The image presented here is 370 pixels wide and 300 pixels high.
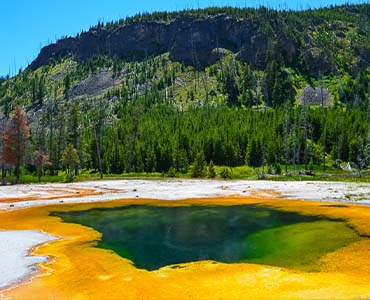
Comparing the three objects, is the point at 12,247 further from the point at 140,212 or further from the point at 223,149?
the point at 223,149

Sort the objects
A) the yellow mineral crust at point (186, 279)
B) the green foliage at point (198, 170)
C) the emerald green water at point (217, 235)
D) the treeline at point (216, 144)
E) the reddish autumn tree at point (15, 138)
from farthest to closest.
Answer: the treeline at point (216, 144) → the green foliage at point (198, 170) → the reddish autumn tree at point (15, 138) → the emerald green water at point (217, 235) → the yellow mineral crust at point (186, 279)

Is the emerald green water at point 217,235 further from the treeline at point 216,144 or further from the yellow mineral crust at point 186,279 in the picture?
the treeline at point 216,144

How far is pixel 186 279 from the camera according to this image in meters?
18.9

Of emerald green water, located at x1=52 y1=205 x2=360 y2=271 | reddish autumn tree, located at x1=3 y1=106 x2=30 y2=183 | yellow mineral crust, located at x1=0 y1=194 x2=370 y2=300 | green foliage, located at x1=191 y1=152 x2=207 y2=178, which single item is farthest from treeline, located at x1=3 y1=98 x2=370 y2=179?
yellow mineral crust, located at x1=0 y1=194 x2=370 y2=300

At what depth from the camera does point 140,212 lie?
145 feet

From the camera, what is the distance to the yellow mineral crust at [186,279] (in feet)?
53.8

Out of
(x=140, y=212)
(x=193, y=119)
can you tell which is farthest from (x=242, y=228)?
(x=193, y=119)

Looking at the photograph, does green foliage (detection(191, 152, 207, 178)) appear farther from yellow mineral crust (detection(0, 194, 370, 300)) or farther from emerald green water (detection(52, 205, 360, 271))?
yellow mineral crust (detection(0, 194, 370, 300))

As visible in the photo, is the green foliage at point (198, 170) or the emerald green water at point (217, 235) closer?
the emerald green water at point (217, 235)

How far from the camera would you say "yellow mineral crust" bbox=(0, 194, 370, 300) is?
16.4m

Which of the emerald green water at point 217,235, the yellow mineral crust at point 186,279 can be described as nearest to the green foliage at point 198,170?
the emerald green water at point 217,235

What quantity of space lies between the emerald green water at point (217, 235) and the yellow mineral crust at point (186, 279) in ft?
4.33

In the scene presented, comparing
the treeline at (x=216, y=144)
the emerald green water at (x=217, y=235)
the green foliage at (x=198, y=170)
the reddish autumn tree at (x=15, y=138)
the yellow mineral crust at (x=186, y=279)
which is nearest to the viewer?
the yellow mineral crust at (x=186, y=279)

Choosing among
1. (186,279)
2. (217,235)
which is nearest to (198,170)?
(217,235)
